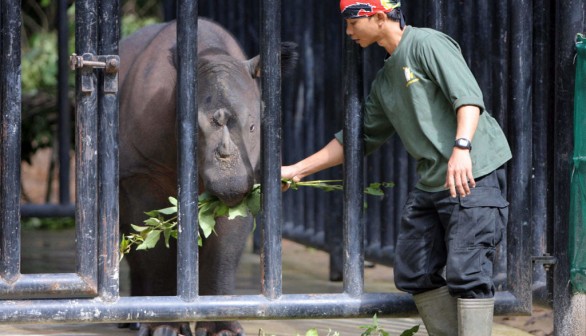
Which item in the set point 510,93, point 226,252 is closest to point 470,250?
point 510,93

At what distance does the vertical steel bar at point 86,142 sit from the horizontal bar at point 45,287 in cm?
4

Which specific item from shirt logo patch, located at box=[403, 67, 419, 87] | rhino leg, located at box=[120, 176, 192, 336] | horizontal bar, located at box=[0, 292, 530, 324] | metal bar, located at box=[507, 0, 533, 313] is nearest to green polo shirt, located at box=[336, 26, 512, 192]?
shirt logo patch, located at box=[403, 67, 419, 87]

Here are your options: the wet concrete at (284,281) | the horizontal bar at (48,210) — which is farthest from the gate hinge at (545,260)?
the horizontal bar at (48,210)

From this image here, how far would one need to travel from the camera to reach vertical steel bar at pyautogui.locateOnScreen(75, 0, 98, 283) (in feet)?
12.2

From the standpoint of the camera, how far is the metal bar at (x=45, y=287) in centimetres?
368

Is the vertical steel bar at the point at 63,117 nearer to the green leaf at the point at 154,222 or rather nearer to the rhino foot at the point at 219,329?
the rhino foot at the point at 219,329

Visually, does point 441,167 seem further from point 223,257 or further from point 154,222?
point 223,257

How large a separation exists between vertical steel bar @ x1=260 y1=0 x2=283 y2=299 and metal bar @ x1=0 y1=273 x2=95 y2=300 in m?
0.64

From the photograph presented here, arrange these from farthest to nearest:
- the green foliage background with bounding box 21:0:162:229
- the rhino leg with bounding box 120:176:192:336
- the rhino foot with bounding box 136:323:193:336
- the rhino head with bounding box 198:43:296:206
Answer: the green foliage background with bounding box 21:0:162:229
the rhino leg with bounding box 120:176:192:336
the rhino foot with bounding box 136:323:193:336
the rhino head with bounding box 198:43:296:206

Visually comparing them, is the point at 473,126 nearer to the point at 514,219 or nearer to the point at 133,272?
the point at 514,219

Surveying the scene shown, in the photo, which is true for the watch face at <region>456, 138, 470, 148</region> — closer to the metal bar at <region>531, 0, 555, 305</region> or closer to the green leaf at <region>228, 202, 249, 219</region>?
the metal bar at <region>531, 0, 555, 305</region>

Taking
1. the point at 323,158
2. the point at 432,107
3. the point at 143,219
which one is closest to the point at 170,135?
the point at 143,219

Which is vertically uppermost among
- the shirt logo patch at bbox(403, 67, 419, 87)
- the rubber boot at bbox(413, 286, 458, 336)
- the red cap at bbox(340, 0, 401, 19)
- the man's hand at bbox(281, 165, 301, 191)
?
the red cap at bbox(340, 0, 401, 19)

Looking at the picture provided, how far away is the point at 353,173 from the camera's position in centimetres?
398
